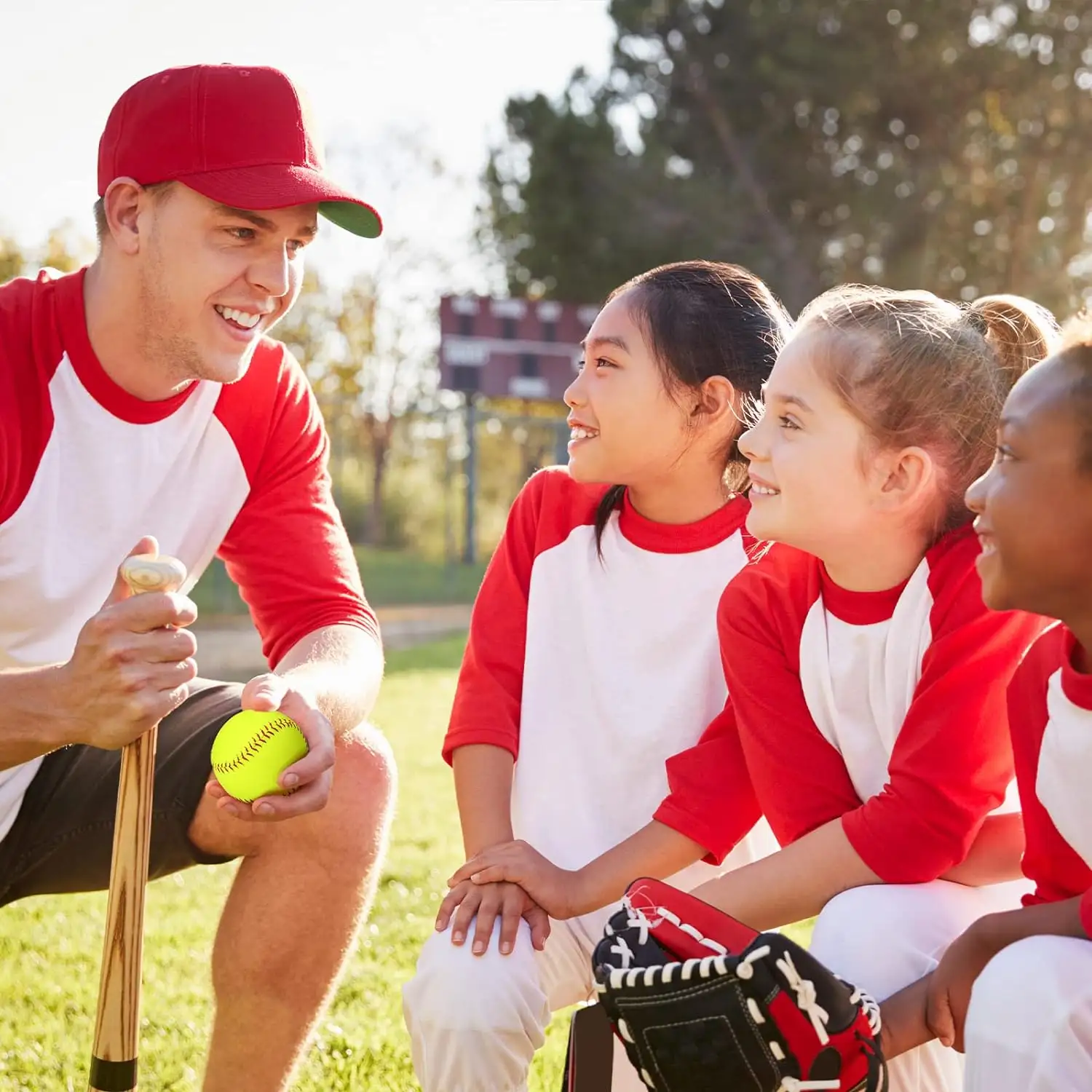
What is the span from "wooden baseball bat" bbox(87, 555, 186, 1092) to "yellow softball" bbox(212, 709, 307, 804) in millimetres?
152

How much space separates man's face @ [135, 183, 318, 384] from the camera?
290 centimetres

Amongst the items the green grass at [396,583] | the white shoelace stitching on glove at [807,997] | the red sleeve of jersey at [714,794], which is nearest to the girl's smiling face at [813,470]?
the red sleeve of jersey at [714,794]

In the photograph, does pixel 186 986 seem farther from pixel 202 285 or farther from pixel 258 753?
pixel 202 285

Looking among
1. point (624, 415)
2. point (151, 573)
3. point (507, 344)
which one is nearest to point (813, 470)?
point (624, 415)

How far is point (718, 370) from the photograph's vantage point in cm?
283

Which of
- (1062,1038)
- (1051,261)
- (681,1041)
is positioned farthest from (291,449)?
(1051,261)

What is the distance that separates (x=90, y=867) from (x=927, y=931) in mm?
1616

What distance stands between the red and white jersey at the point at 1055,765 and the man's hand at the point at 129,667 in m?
1.27

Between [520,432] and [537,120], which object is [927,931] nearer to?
[537,120]

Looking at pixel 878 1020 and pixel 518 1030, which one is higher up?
pixel 878 1020

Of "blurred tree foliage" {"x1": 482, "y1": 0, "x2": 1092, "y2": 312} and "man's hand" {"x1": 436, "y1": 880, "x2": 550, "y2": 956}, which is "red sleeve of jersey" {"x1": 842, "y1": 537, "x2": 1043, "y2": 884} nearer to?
"man's hand" {"x1": 436, "y1": 880, "x2": 550, "y2": 956}

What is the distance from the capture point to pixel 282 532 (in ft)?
10.0

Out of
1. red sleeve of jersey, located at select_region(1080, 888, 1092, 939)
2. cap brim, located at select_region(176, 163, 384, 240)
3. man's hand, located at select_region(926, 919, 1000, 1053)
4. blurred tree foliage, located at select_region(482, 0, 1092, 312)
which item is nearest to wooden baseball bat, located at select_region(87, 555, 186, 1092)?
cap brim, located at select_region(176, 163, 384, 240)

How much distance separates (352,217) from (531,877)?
1.53m
